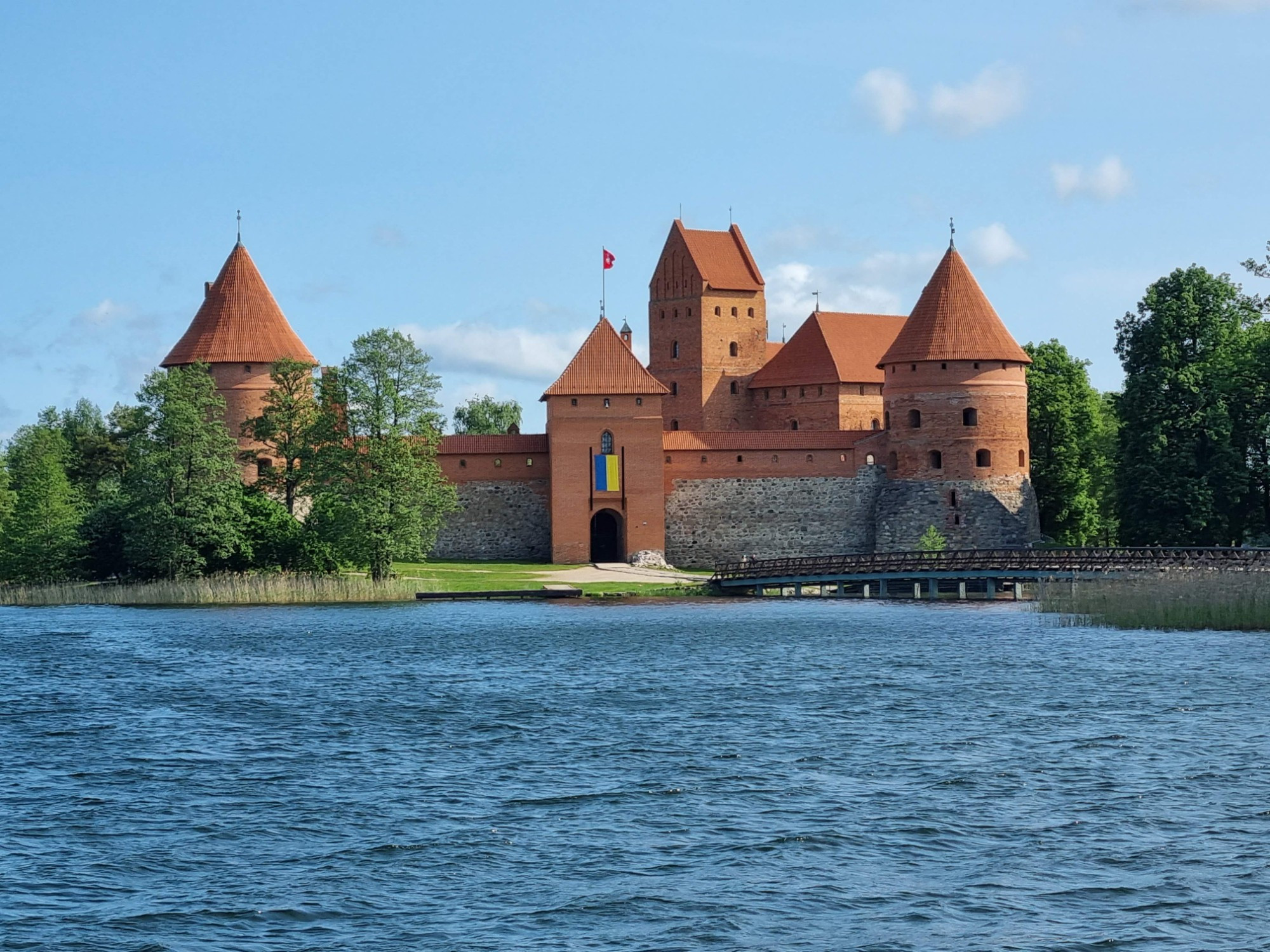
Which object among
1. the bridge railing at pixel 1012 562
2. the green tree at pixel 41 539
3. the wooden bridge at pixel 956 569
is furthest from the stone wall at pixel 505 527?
the green tree at pixel 41 539

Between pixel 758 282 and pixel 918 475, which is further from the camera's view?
pixel 758 282

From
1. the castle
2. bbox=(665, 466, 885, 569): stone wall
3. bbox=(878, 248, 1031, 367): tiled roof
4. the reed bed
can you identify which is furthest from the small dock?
bbox=(878, 248, 1031, 367): tiled roof

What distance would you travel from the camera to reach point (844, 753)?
626 inches

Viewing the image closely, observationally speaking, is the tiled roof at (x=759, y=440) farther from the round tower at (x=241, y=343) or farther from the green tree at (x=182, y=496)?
the green tree at (x=182, y=496)

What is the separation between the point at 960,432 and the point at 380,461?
16.8 m

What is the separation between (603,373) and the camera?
4528cm

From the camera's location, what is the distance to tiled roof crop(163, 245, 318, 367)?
45125 mm

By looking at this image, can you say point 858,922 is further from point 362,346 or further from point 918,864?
point 362,346

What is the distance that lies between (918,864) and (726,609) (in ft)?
77.2

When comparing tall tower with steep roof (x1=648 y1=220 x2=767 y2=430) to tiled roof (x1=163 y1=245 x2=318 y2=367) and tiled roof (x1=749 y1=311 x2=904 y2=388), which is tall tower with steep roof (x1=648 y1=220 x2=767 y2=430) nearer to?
tiled roof (x1=749 y1=311 x2=904 y2=388)

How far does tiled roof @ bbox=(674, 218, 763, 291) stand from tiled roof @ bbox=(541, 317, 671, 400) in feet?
35.6

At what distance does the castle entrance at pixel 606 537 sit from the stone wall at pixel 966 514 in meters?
7.29

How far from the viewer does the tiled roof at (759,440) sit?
153 ft

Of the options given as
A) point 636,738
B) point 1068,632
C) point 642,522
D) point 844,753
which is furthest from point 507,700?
point 642,522
